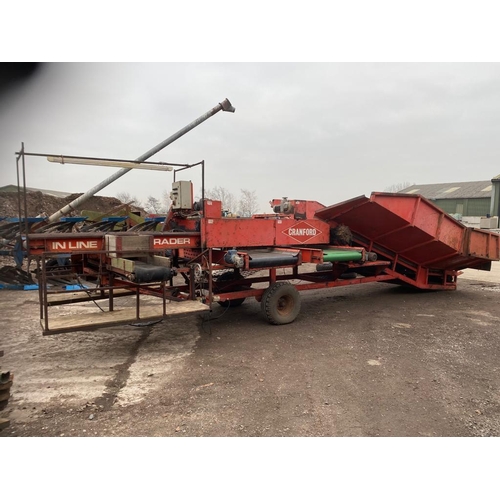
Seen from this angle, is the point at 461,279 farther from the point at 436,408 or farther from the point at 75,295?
the point at 75,295

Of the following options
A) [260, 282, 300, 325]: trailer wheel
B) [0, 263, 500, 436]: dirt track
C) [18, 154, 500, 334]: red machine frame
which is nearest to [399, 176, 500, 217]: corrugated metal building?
[18, 154, 500, 334]: red machine frame

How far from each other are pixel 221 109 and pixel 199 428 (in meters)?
9.27

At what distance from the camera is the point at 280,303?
6297 mm

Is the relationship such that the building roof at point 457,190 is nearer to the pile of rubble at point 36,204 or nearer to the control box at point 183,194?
the pile of rubble at point 36,204

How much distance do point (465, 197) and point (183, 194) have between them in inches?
1533

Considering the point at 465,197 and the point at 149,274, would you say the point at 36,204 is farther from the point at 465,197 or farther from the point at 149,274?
the point at 465,197

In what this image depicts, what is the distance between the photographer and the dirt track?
323 cm

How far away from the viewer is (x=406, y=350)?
4977 mm

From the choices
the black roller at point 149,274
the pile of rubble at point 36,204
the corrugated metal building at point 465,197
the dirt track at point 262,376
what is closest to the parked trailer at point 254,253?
the black roller at point 149,274

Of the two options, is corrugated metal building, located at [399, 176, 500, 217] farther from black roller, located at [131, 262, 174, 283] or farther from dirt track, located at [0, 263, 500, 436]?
black roller, located at [131, 262, 174, 283]

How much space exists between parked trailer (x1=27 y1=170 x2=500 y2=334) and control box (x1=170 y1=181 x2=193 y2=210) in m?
0.02

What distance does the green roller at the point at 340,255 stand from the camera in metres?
6.25

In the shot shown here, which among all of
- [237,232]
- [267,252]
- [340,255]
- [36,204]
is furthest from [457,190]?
[237,232]

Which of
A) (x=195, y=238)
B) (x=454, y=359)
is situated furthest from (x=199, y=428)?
(x=454, y=359)
